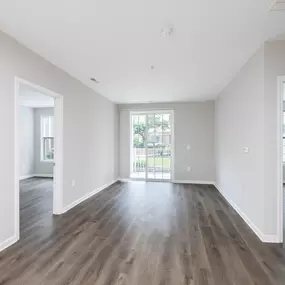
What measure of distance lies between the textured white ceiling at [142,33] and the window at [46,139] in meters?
4.58

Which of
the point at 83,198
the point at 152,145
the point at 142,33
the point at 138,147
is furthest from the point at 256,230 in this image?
the point at 138,147

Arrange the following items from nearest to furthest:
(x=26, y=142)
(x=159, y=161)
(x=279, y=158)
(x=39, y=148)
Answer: (x=279, y=158)
(x=159, y=161)
(x=26, y=142)
(x=39, y=148)

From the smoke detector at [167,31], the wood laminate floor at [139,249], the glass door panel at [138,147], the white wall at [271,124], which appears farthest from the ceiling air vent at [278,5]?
the glass door panel at [138,147]

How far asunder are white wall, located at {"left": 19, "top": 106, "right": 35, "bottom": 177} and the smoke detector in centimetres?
662

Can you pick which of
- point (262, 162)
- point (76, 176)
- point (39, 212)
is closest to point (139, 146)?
point (76, 176)

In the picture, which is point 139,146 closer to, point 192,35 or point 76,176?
point 76,176

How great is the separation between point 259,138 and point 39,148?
7.42 metres

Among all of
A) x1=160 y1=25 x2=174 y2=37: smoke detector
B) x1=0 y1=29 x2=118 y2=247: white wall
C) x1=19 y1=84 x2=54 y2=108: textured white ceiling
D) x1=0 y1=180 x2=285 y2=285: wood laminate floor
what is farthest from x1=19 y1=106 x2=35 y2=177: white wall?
x1=160 y1=25 x2=174 y2=37: smoke detector

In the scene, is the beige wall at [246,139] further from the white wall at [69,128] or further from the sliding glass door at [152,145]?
the white wall at [69,128]

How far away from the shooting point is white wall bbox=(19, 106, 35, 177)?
7.71 m

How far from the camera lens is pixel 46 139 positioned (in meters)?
8.30

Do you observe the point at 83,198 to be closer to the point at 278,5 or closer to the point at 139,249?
the point at 139,249

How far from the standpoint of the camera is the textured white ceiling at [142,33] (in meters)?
2.11

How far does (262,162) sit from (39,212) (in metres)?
3.61
